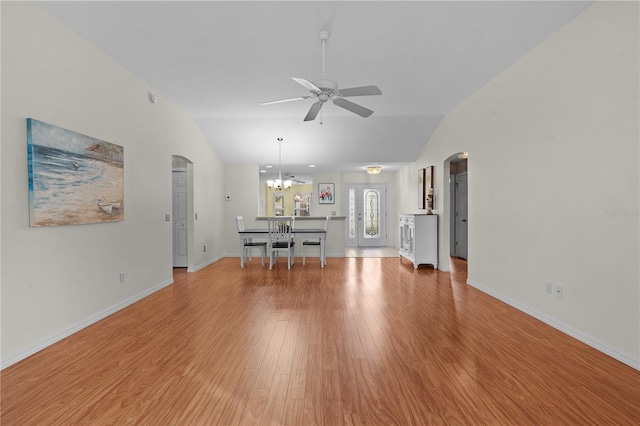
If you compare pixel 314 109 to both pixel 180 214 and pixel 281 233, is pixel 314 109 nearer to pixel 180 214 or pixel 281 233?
pixel 281 233

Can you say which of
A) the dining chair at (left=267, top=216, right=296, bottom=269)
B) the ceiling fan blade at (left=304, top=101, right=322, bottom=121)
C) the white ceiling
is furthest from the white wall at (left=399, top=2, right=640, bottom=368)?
the dining chair at (left=267, top=216, right=296, bottom=269)

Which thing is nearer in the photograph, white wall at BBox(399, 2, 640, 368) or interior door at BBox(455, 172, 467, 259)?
white wall at BBox(399, 2, 640, 368)

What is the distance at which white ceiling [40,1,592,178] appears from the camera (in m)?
2.75

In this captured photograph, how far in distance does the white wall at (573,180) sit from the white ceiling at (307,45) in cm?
33

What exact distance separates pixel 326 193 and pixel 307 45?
6.73 meters

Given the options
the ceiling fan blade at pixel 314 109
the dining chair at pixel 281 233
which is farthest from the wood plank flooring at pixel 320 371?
the dining chair at pixel 281 233

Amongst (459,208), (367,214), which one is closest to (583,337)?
(459,208)

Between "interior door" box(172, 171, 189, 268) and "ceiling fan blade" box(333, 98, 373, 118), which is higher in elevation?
"ceiling fan blade" box(333, 98, 373, 118)

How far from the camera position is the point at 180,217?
6406mm

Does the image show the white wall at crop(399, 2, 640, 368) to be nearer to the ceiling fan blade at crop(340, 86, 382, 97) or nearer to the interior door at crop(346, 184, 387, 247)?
the ceiling fan blade at crop(340, 86, 382, 97)

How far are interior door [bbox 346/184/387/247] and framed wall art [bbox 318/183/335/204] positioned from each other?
50 cm

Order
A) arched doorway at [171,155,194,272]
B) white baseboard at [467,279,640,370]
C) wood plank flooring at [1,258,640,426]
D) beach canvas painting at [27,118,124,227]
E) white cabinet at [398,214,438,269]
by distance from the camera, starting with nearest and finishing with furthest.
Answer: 1. wood plank flooring at [1,258,640,426]
2. white baseboard at [467,279,640,370]
3. beach canvas painting at [27,118,124,227]
4. white cabinet at [398,214,438,269]
5. arched doorway at [171,155,194,272]

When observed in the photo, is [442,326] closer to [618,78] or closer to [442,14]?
[618,78]

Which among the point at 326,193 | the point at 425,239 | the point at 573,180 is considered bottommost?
the point at 425,239
